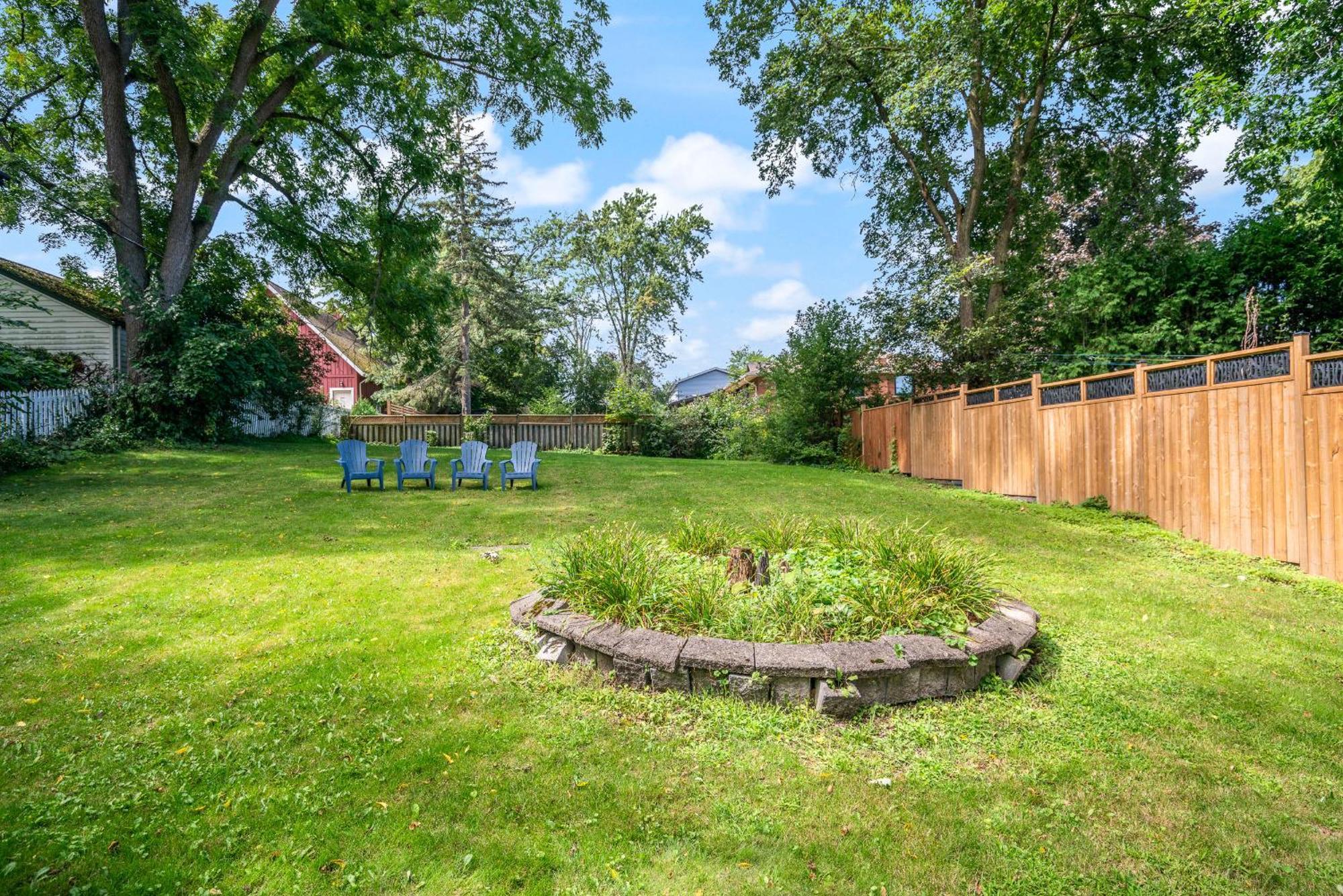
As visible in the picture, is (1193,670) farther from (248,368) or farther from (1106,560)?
(248,368)

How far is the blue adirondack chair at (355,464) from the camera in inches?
347

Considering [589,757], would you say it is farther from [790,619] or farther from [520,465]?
[520,465]

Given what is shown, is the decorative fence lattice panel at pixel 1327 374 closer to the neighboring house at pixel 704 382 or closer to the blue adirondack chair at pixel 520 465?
the blue adirondack chair at pixel 520 465

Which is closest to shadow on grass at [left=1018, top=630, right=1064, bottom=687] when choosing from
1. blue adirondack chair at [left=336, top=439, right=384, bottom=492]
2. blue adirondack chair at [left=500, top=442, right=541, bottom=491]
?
blue adirondack chair at [left=500, top=442, right=541, bottom=491]

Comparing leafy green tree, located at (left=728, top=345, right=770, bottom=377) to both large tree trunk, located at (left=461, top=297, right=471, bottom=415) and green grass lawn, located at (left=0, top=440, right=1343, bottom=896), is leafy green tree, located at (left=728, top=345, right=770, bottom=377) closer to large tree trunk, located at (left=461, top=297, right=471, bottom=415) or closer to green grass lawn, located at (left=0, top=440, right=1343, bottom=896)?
large tree trunk, located at (left=461, top=297, right=471, bottom=415)

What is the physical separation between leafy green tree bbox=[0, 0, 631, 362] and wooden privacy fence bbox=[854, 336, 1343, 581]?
12837mm

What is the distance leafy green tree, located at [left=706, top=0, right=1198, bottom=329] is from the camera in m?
11.6

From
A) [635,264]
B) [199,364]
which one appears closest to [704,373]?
[635,264]

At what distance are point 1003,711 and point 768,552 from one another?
1806mm

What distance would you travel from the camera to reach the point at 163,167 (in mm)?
14617

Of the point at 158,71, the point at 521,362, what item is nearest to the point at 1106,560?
the point at 158,71

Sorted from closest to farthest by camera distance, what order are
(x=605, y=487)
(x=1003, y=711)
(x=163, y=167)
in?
(x=1003, y=711) → (x=605, y=487) → (x=163, y=167)

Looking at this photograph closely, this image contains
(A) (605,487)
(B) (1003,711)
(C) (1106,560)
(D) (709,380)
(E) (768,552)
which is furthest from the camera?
(D) (709,380)

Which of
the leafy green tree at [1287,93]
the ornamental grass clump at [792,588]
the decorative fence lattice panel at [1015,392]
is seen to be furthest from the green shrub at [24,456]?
the leafy green tree at [1287,93]
